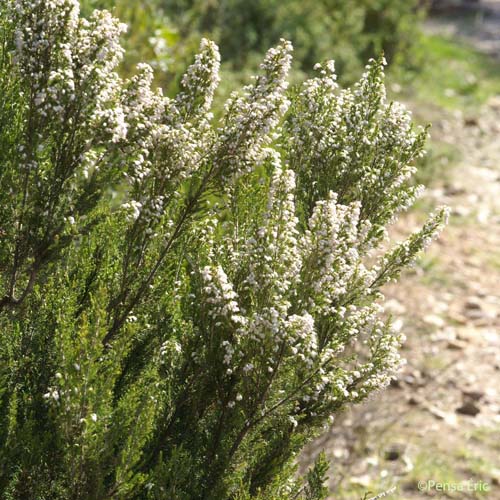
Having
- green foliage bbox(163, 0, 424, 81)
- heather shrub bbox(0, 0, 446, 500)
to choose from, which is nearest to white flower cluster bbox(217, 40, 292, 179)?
heather shrub bbox(0, 0, 446, 500)

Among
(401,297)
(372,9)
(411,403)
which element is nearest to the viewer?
(411,403)

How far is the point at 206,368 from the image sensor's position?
3.03 metres

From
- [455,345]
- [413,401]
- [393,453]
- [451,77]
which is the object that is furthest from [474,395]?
[451,77]

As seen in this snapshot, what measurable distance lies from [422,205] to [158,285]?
6.68m

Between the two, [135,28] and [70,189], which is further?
[135,28]

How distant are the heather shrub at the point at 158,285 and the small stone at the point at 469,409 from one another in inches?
117

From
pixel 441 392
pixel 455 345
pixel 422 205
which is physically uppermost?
pixel 422 205

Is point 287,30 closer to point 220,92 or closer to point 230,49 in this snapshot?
point 230,49

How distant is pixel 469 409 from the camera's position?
6160mm

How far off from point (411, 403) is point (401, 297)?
67.7 inches

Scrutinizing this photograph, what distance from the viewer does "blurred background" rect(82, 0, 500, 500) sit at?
18.3ft

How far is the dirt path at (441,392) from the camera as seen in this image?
5.36m

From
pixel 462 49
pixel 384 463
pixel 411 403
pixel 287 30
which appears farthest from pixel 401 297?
pixel 462 49

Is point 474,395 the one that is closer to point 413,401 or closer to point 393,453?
point 413,401
